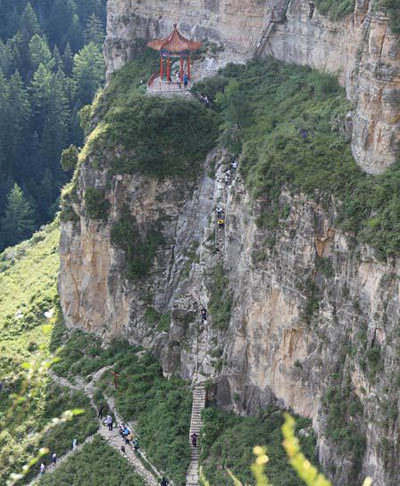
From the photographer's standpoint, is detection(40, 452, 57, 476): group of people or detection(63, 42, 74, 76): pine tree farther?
detection(63, 42, 74, 76): pine tree

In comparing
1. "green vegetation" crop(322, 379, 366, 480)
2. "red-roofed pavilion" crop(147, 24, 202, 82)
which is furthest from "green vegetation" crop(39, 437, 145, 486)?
"red-roofed pavilion" crop(147, 24, 202, 82)

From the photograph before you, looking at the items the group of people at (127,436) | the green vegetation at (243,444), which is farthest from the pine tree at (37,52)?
the green vegetation at (243,444)

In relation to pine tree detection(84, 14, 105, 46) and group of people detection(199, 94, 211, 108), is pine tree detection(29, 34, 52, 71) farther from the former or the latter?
group of people detection(199, 94, 211, 108)

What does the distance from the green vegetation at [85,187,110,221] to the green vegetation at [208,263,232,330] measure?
7.97 m

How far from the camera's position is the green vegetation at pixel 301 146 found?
108 feet

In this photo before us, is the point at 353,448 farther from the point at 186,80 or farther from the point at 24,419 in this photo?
the point at 186,80

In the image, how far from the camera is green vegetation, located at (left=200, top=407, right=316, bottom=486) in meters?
34.5

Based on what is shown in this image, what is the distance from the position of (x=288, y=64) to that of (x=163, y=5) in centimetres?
Result: 1226

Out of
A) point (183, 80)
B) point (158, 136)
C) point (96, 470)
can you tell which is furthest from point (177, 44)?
point (96, 470)

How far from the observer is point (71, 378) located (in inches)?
1861

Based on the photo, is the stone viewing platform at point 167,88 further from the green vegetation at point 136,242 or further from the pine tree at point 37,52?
the pine tree at point 37,52

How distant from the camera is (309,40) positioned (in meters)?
46.0

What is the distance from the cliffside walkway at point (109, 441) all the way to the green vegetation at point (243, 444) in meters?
2.29

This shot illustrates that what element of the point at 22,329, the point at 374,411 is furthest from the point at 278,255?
the point at 22,329
